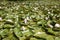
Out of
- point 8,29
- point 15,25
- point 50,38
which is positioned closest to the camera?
point 50,38

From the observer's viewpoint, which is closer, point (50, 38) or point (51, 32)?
point (50, 38)

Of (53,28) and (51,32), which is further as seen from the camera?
(53,28)

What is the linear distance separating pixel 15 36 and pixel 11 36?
0.07 meters

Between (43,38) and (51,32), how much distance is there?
0.91 feet

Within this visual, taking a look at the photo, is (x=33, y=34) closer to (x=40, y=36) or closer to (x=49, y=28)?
(x=40, y=36)

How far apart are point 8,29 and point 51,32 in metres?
0.64

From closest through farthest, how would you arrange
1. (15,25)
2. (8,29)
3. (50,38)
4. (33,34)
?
(50,38) → (33,34) → (8,29) → (15,25)

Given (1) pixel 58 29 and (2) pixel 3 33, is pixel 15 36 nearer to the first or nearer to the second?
(2) pixel 3 33

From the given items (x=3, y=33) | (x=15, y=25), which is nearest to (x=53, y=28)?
(x=15, y=25)

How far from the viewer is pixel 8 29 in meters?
2.05

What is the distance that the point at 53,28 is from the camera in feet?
7.13

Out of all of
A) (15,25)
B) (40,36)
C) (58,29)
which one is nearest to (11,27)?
(15,25)

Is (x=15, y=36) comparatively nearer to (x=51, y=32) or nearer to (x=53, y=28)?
(x=51, y=32)

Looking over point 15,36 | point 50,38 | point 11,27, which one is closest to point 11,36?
point 15,36
